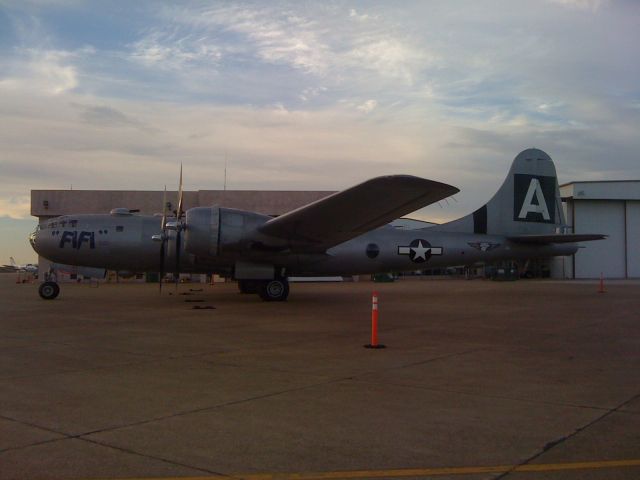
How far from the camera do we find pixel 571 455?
471 centimetres

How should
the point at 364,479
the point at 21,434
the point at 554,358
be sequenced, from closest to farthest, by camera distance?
the point at 364,479
the point at 21,434
the point at 554,358

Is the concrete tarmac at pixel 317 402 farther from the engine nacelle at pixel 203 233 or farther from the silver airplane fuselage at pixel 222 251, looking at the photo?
the silver airplane fuselage at pixel 222 251

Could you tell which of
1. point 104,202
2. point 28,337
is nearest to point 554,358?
point 28,337

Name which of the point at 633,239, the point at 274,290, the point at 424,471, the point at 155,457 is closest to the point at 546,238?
the point at 274,290

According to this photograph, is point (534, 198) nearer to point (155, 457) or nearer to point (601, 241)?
point (155, 457)

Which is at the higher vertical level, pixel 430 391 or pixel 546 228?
pixel 546 228

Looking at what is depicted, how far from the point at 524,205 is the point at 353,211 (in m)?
10.8

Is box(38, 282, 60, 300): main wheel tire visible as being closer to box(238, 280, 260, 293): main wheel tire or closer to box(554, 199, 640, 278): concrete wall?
box(238, 280, 260, 293): main wheel tire

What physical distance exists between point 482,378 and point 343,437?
10.6 ft

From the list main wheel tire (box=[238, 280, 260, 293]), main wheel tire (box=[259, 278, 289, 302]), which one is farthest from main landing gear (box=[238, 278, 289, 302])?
main wheel tire (box=[238, 280, 260, 293])

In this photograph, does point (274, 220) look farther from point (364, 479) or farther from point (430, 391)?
point (364, 479)

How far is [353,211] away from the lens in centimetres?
1705

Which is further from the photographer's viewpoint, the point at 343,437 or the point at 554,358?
the point at 554,358

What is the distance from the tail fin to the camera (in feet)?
79.4
